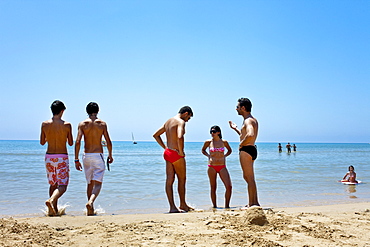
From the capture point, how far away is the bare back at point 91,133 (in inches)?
200

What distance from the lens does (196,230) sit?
11.9 ft

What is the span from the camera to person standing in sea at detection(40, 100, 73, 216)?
4.96 meters

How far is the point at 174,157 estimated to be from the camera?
523 centimetres

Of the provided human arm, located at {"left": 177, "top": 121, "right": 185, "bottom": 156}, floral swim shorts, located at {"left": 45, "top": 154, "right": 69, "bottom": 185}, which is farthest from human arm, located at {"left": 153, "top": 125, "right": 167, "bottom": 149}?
floral swim shorts, located at {"left": 45, "top": 154, "right": 69, "bottom": 185}

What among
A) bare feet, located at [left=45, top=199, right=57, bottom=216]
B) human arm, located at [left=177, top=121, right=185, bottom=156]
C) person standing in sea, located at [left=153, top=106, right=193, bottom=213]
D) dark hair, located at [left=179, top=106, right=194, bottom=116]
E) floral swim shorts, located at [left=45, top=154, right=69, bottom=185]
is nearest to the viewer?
bare feet, located at [left=45, top=199, right=57, bottom=216]

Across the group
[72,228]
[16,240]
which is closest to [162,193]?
[72,228]

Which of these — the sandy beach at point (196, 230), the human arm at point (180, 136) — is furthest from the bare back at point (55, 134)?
the human arm at point (180, 136)

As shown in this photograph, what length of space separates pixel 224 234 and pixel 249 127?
2043 millimetres

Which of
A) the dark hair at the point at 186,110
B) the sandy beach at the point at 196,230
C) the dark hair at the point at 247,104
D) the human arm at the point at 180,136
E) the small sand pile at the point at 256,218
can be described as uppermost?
the dark hair at the point at 247,104

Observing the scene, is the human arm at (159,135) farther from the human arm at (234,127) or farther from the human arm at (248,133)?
the human arm at (248,133)

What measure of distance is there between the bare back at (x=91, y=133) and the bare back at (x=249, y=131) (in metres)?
2.26

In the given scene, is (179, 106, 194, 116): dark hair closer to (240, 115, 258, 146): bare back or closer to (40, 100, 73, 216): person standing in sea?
(240, 115, 258, 146): bare back

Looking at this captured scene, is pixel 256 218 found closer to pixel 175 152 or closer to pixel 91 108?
pixel 175 152

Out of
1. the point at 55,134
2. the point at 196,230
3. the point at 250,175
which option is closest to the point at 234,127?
the point at 250,175
